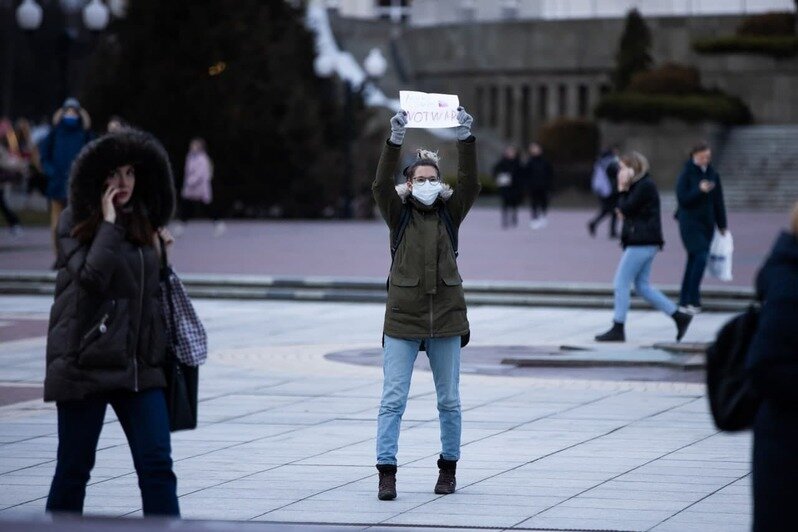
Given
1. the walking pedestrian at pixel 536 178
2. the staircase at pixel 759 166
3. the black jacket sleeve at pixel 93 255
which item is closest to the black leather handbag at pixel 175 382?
the black jacket sleeve at pixel 93 255

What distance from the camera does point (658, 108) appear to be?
45.9 meters

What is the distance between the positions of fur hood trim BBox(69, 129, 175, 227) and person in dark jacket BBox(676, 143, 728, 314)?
10106 millimetres

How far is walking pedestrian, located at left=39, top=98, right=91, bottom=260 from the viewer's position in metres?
20.6

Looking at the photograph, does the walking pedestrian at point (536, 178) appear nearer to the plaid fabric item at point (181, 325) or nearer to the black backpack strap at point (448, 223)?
the black backpack strap at point (448, 223)

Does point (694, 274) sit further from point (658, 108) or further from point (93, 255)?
point (658, 108)

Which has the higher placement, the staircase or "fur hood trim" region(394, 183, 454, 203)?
"fur hood trim" region(394, 183, 454, 203)

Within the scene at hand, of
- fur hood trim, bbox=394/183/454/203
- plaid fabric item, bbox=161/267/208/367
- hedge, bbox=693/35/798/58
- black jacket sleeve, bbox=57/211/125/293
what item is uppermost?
black jacket sleeve, bbox=57/211/125/293

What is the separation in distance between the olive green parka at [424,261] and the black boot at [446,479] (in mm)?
612

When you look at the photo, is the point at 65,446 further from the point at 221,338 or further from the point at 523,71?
the point at 523,71

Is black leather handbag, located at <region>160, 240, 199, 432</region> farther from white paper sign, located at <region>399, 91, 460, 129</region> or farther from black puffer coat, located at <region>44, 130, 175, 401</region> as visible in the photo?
white paper sign, located at <region>399, 91, 460, 129</region>

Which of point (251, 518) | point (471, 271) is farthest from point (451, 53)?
point (251, 518)

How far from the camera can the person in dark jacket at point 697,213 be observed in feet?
52.9

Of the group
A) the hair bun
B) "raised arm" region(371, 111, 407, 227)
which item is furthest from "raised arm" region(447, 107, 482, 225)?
"raised arm" region(371, 111, 407, 227)

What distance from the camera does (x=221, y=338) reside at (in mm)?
16094
